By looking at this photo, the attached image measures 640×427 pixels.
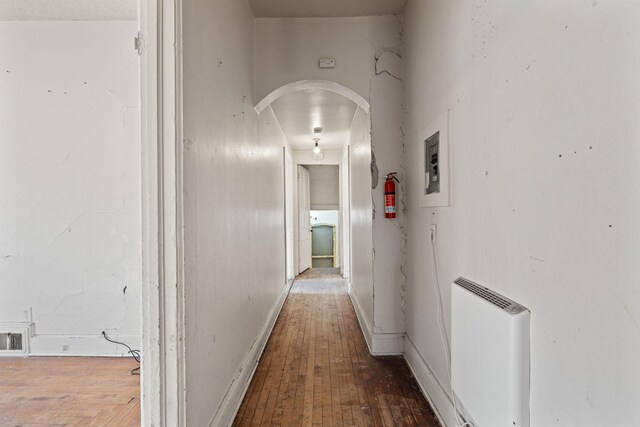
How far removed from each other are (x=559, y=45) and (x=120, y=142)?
2.83 m

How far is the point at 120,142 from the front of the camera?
2521mm

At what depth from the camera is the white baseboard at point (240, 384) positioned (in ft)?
5.05

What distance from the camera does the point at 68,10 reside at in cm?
234

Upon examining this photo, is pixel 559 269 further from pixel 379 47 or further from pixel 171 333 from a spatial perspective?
pixel 379 47

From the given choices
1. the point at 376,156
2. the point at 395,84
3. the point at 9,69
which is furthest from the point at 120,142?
the point at 395,84

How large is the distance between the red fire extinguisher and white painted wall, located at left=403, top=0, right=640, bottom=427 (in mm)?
852

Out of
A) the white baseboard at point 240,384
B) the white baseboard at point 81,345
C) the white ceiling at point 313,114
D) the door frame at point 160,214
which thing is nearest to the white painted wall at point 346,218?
the white ceiling at point 313,114

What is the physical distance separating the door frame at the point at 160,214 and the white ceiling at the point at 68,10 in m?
1.68

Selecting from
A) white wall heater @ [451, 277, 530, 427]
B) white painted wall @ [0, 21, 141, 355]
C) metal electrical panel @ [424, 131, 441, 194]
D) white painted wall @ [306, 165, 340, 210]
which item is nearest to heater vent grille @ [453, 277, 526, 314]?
white wall heater @ [451, 277, 530, 427]

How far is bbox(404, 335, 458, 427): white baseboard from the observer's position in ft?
5.02

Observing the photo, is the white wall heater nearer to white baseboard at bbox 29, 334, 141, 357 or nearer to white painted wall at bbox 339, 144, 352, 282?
white baseboard at bbox 29, 334, 141, 357

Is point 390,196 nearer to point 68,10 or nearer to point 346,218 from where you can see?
point 68,10

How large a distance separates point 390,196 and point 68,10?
9.19ft

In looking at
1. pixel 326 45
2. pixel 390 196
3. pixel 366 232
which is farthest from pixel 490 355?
pixel 326 45
